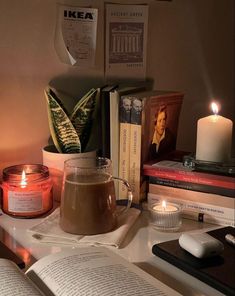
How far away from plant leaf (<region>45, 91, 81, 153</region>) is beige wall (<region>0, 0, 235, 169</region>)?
0.25ft

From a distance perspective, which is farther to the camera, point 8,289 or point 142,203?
point 142,203

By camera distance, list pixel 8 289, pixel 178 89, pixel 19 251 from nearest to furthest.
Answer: pixel 8 289, pixel 19 251, pixel 178 89

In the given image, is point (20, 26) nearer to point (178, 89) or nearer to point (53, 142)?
point (53, 142)

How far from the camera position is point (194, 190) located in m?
1.01

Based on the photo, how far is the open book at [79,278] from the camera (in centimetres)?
68

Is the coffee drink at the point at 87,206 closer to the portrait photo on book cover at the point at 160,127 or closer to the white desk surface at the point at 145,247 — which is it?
the white desk surface at the point at 145,247

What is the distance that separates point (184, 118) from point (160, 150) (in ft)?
1.21

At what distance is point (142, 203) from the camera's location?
1.09 meters

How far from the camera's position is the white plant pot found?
3.60 feet

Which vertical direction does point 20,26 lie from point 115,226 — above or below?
above

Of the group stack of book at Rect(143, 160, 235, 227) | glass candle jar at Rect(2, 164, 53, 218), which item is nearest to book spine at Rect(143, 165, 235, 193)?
stack of book at Rect(143, 160, 235, 227)

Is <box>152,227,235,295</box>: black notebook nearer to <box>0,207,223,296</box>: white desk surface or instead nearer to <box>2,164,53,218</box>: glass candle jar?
<box>0,207,223,296</box>: white desk surface

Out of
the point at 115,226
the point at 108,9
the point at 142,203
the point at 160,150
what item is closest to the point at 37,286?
the point at 115,226

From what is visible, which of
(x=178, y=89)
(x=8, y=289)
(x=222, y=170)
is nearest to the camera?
(x=8, y=289)
